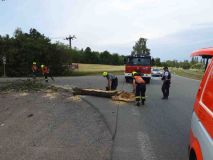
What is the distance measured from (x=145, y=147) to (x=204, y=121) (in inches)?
179

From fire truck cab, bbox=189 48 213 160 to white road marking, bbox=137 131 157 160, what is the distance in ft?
9.55

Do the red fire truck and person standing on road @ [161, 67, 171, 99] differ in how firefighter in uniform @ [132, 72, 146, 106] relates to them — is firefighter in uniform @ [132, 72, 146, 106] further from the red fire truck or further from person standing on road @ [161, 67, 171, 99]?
the red fire truck

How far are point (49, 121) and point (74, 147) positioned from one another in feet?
13.9

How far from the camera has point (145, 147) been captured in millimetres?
8719

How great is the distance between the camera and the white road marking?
789cm

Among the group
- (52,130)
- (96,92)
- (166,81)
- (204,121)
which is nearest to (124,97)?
(96,92)

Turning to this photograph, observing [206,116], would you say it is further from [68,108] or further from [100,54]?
[100,54]

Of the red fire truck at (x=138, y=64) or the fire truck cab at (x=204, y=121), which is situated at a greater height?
the fire truck cab at (x=204, y=121)

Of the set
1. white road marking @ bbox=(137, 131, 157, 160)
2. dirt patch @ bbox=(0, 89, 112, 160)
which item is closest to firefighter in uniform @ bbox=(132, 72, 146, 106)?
dirt patch @ bbox=(0, 89, 112, 160)

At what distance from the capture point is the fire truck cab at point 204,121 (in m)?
3.86

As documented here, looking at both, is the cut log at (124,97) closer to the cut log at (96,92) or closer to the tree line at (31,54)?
the cut log at (96,92)

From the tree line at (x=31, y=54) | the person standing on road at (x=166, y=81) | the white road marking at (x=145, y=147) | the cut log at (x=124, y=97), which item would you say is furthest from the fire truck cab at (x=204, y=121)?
the tree line at (x=31, y=54)

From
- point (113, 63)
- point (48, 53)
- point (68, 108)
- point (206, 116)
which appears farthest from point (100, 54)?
point (206, 116)

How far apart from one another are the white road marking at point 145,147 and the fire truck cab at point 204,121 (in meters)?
2.91
